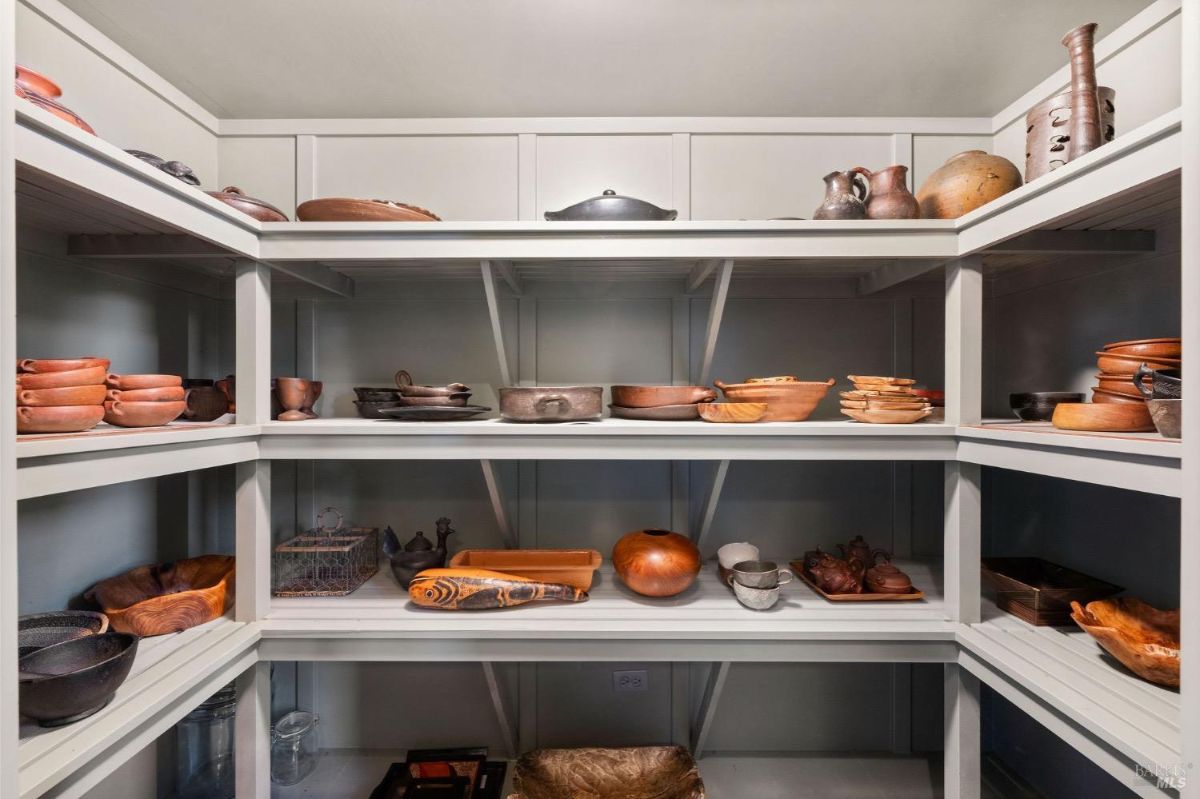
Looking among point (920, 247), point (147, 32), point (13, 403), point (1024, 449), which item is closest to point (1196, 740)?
point (1024, 449)

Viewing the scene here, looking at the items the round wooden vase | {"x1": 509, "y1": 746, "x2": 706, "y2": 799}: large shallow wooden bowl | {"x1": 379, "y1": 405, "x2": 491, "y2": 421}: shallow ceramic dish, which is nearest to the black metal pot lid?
{"x1": 379, "y1": 405, "x2": 491, "y2": 421}: shallow ceramic dish

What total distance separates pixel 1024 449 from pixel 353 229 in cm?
166

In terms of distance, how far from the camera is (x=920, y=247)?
1.42 metres

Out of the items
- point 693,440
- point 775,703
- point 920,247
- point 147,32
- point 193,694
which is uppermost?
point 147,32

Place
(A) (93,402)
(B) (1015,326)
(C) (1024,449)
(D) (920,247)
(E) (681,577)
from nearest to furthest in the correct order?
(A) (93,402)
(C) (1024,449)
(D) (920,247)
(E) (681,577)
(B) (1015,326)

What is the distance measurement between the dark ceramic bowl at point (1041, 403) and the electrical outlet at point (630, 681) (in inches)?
55.4

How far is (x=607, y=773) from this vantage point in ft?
5.64

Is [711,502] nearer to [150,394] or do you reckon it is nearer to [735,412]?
[735,412]

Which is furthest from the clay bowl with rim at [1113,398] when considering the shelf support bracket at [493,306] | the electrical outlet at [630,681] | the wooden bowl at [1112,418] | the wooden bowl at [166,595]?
the wooden bowl at [166,595]

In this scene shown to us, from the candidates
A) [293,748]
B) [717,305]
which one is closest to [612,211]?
[717,305]

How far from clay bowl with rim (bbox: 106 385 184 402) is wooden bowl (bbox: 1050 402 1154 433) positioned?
6.19ft

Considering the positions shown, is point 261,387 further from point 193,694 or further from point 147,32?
point 147,32

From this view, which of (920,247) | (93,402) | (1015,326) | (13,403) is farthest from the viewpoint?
(1015,326)

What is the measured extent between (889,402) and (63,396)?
178 centimetres
